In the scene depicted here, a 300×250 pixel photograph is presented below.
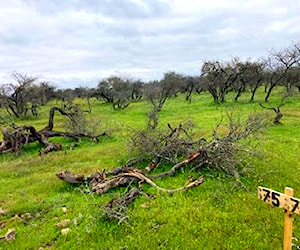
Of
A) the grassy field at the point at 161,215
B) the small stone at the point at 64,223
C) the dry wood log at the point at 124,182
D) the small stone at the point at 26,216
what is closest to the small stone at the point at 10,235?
the grassy field at the point at 161,215

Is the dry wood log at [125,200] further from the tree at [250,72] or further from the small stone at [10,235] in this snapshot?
the tree at [250,72]

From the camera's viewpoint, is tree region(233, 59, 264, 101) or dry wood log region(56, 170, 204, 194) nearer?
dry wood log region(56, 170, 204, 194)

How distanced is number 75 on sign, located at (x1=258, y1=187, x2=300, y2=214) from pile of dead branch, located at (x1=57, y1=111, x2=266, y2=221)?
121 inches

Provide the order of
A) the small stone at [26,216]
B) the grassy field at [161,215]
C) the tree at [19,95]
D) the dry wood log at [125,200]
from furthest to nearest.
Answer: the tree at [19,95]
the small stone at [26,216]
the dry wood log at [125,200]
the grassy field at [161,215]

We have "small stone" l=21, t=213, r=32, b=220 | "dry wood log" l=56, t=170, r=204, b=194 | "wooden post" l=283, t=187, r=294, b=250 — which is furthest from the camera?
"dry wood log" l=56, t=170, r=204, b=194

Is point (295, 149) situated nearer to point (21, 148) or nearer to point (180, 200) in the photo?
point (180, 200)

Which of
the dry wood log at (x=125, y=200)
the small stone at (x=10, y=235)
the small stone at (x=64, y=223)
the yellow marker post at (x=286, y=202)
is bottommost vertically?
the small stone at (x=10, y=235)

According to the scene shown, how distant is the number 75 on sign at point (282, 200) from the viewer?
13.6ft

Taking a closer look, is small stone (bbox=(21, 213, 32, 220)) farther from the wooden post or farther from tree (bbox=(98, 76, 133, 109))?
tree (bbox=(98, 76, 133, 109))

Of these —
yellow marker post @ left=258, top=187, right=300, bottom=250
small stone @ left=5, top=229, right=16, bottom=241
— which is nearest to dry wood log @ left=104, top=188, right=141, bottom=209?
small stone @ left=5, top=229, right=16, bottom=241

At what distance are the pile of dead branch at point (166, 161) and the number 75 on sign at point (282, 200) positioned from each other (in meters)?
3.07

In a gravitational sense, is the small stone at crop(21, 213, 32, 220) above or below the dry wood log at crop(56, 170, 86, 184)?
below

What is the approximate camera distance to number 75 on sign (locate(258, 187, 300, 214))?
4137 mm

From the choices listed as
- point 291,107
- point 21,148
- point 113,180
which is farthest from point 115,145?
point 291,107
